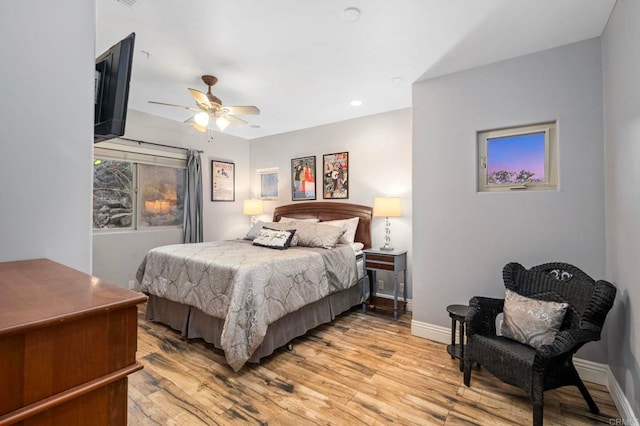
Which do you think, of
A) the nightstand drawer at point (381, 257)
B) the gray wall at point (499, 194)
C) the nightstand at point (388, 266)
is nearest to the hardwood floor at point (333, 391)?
the gray wall at point (499, 194)

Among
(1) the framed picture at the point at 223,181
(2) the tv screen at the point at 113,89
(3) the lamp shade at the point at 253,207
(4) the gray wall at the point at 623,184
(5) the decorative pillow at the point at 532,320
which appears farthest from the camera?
(3) the lamp shade at the point at 253,207

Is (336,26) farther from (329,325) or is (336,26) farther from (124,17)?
(329,325)

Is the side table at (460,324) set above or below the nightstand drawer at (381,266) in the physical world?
below

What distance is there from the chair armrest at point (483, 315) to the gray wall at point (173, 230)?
13.6 ft

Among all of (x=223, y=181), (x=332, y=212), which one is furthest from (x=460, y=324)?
(x=223, y=181)

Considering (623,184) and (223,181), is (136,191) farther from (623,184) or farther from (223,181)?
(623,184)

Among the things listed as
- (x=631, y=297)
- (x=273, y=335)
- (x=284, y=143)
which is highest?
(x=284, y=143)

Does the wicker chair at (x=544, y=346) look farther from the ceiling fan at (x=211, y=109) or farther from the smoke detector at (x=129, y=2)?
the smoke detector at (x=129, y=2)

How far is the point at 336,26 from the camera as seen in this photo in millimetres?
2182

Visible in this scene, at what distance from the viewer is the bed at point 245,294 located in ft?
7.56

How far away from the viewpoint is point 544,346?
67.8 inches

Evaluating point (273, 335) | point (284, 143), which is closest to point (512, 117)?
point (273, 335)

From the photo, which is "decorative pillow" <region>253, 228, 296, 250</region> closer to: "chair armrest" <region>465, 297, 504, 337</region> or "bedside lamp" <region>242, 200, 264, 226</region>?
"bedside lamp" <region>242, 200, 264, 226</region>

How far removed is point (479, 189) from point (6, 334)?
3048 millimetres
